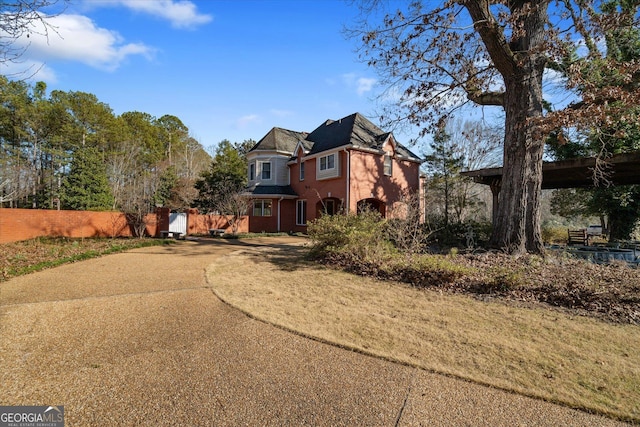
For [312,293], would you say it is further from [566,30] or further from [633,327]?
[566,30]

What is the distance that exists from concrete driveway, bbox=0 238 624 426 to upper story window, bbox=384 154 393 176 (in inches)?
651

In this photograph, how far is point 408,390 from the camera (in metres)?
2.80

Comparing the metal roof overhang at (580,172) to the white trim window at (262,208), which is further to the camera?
the white trim window at (262,208)

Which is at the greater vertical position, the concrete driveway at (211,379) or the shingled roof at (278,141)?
the shingled roof at (278,141)

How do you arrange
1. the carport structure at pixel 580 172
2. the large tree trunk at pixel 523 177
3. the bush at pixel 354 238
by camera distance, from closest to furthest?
1. the bush at pixel 354 238
2. the large tree trunk at pixel 523 177
3. the carport structure at pixel 580 172

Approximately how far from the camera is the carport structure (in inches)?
360

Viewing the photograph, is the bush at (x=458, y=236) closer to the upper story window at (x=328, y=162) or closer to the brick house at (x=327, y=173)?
the brick house at (x=327, y=173)

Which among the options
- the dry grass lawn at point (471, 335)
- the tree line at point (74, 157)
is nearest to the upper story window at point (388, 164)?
the dry grass lawn at point (471, 335)

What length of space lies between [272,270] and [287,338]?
4.32 m

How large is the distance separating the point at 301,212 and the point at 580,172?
15519 millimetres

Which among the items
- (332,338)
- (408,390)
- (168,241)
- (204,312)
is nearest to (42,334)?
(204,312)

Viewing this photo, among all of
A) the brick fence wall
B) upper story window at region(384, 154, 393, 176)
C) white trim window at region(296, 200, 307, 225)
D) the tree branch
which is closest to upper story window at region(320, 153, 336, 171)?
white trim window at region(296, 200, 307, 225)

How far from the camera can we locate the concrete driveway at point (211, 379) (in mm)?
2434

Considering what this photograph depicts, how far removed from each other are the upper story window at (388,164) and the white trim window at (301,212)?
6.07 meters
